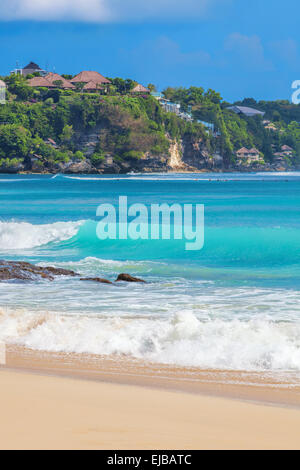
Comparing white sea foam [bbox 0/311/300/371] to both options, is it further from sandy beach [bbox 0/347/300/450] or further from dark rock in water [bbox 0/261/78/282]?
dark rock in water [bbox 0/261/78/282]

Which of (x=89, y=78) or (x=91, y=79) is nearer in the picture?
(x=91, y=79)

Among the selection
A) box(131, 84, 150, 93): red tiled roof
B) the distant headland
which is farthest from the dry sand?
box(131, 84, 150, 93): red tiled roof

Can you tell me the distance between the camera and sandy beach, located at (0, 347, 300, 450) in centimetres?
429

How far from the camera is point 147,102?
155375 millimetres

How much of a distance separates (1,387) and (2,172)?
134m

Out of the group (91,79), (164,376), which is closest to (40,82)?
(91,79)

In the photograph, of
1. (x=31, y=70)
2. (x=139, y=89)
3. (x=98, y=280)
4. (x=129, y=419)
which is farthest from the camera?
(x=31, y=70)

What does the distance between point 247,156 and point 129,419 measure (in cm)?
18094

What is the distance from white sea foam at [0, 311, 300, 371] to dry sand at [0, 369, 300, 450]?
4.77 feet

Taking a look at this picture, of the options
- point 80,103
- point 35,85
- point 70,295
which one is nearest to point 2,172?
point 80,103

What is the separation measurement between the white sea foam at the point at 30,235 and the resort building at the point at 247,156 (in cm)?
15957

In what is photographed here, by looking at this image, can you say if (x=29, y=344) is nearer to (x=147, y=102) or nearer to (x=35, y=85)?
(x=147, y=102)

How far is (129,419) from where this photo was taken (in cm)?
478

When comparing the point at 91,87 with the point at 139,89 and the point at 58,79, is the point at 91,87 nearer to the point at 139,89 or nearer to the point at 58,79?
the point at 58,79
